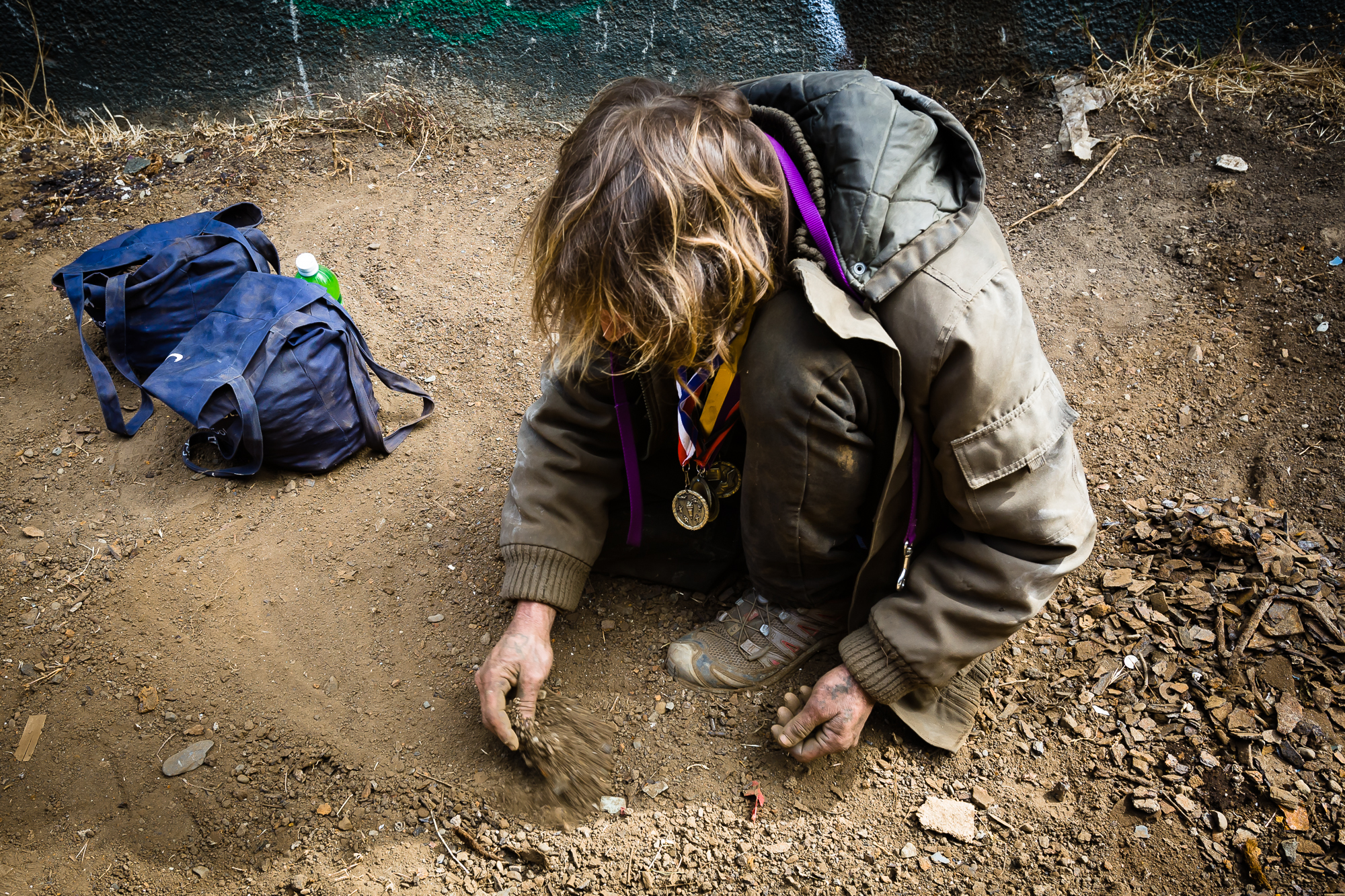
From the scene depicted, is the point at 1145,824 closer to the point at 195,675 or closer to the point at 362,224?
the point at 195,675

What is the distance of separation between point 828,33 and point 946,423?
2924mm

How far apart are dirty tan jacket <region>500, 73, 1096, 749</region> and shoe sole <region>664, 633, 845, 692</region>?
8.5 inches

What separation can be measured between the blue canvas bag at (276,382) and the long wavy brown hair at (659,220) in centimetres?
123

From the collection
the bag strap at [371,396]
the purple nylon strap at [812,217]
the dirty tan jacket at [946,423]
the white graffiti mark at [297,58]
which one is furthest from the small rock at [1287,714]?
the white graffiti mark at [297,58]

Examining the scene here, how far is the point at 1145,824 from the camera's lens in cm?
176

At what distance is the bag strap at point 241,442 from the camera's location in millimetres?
2361

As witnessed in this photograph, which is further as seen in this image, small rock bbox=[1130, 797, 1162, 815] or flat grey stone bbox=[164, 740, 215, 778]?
flat grey stone bbox=[164, 740, 215, 778]

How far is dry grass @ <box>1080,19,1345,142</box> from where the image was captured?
3.33 m

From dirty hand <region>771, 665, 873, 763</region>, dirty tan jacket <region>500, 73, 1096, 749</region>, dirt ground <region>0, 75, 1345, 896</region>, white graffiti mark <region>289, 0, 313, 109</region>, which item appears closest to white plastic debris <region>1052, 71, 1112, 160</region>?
dirt ground <region>0, 75, 1345, 896</region>

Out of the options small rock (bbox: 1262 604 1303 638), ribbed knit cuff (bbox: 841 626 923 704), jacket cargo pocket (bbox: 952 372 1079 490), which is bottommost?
small rock (bbox: 1262 604 1303 638)

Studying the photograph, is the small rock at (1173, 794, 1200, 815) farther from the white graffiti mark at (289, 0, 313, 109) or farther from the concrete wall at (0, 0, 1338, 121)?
the white graffiti mark at (289, 0, 313, 109)

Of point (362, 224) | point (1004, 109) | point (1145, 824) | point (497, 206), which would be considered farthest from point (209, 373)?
point (1004, 109)

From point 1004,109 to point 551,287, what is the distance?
295 centimetres

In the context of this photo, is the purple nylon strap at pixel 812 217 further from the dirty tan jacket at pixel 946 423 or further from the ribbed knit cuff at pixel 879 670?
the ribbed knit cuff at pixel 879 670
